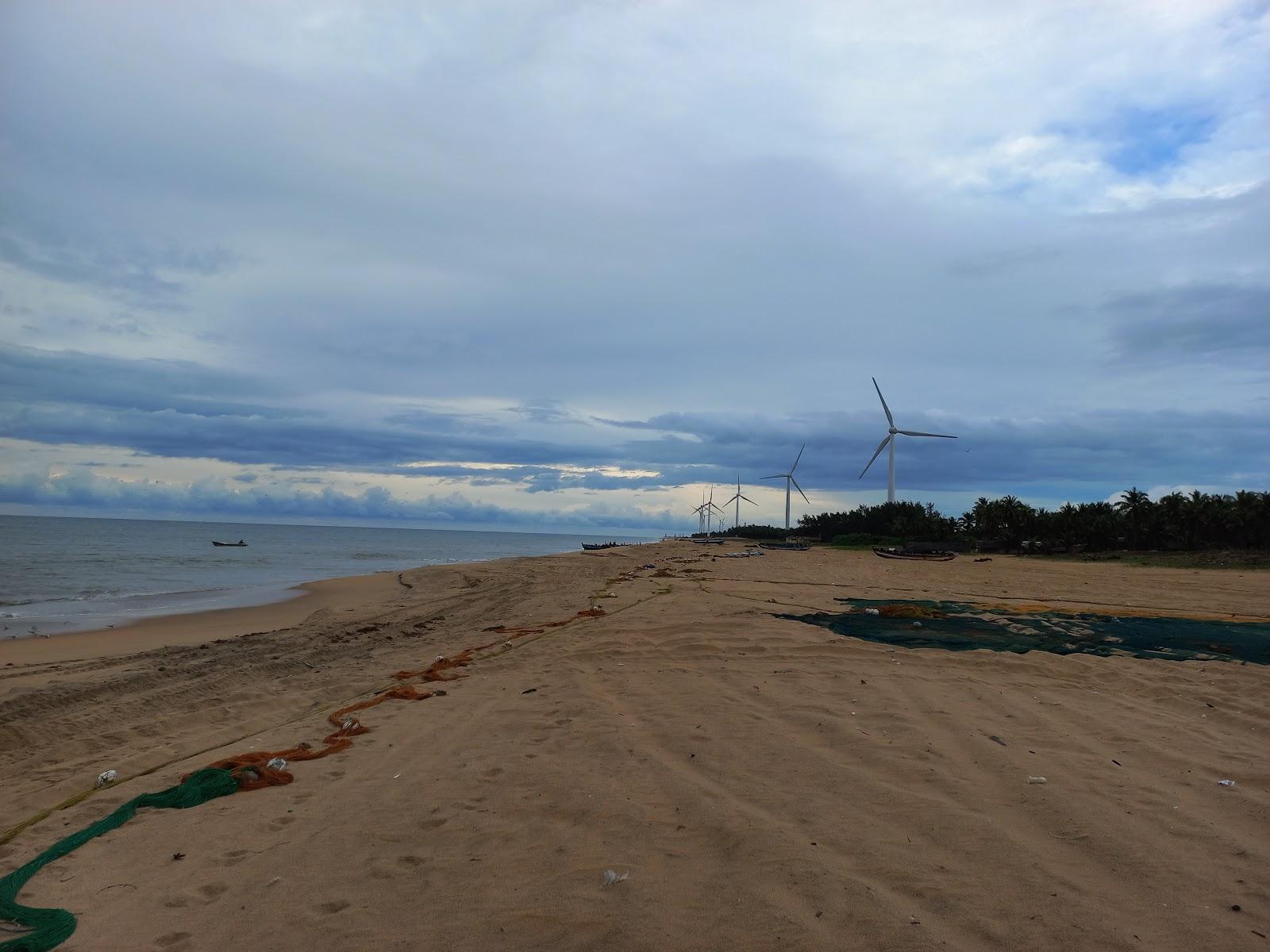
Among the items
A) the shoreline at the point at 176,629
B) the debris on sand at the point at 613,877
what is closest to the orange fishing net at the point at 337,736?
the debris on sand at the point at 613,877

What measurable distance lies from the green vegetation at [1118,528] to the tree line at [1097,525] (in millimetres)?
50

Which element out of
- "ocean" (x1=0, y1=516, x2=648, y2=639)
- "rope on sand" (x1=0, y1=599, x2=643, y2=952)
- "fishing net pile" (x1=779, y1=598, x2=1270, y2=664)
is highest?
"fishing net pile" (x1=779, y1=598, x2=1270, y2=664)

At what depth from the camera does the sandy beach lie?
11.4 feet

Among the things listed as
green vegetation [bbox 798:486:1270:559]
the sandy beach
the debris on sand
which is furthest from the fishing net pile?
green vegetation [bbox 798:486:1270:559]

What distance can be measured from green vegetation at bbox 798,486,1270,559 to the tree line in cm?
5

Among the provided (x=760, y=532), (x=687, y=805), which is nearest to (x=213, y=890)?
(x=687, y=805)

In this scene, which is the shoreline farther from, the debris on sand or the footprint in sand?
the debris on sand

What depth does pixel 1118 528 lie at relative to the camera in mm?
47125

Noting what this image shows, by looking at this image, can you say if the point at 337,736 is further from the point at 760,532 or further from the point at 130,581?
the point at 760,532

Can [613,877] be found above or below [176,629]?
above

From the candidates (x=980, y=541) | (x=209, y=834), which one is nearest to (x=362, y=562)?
(x=980, y=541)

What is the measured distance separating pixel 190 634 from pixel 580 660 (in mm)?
11549

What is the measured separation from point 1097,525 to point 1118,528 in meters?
1.14

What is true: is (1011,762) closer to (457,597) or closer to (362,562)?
(457,597)
